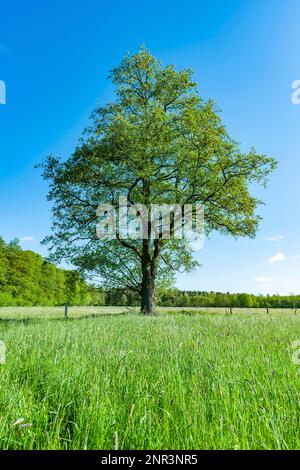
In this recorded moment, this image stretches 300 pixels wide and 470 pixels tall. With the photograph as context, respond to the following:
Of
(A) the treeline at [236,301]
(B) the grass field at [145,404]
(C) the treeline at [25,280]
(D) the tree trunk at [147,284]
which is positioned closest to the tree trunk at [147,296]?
(D) the tree trunk at [147,284]

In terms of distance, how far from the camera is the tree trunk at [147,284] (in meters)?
22.8

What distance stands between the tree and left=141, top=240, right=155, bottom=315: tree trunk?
0.07 meters

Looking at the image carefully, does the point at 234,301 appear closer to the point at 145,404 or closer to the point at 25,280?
the point at 25,280

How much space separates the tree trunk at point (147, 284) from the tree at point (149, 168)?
0.07 meters

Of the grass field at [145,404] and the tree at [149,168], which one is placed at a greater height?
the tree at [149,168]

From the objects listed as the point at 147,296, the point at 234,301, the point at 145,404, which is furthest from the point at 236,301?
the point at 145,404

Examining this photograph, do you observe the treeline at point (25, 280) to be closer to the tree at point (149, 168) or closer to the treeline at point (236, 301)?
the treeline at point (236, 301)

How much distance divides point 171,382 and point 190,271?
22671 millimetres

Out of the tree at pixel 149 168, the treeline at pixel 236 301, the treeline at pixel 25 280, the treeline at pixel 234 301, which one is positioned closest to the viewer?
the tree at pixel 149 168

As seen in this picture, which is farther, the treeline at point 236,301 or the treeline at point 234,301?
the treeline at point 236,301

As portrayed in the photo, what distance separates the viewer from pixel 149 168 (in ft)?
65.4

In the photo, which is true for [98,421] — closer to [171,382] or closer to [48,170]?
[171,382]

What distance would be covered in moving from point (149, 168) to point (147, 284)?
7796 millimetres
